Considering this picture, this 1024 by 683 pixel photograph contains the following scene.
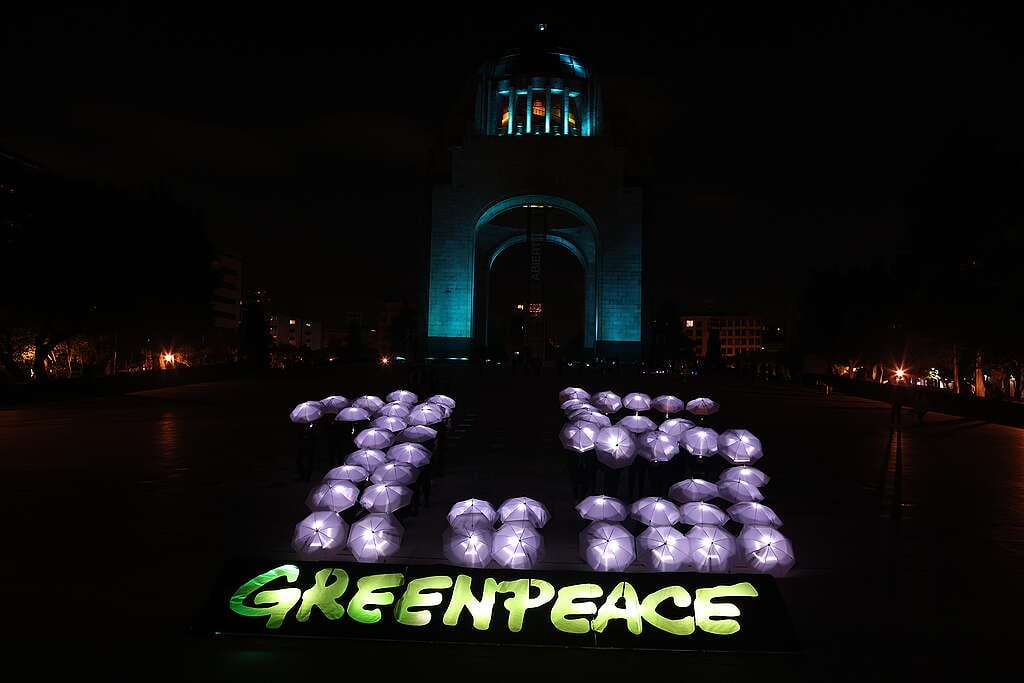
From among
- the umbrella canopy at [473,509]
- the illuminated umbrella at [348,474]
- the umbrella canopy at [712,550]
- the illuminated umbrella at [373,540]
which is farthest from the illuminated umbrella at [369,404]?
the umbrella canopy at [712,550]

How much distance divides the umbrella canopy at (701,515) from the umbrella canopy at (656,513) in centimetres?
13

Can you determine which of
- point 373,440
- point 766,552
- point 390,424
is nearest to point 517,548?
point 766,552

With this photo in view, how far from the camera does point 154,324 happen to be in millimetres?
41562

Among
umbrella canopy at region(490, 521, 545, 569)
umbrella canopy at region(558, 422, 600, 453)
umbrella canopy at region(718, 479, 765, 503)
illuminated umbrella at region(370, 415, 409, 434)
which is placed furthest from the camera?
illuminated umbrella at region(370, 415, 409, 434)

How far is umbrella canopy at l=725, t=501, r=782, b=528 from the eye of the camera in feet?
27.7

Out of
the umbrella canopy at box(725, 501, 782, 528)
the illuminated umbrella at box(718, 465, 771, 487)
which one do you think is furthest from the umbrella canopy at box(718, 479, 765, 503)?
the umbrella canopy at box(725, 501, 782, 528)

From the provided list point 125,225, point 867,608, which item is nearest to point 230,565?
point 867,608

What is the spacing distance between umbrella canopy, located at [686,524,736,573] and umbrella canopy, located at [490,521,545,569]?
145 cm

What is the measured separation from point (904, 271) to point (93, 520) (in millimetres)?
36466

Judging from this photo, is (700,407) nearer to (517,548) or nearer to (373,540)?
(517,548)

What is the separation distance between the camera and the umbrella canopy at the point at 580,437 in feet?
35.4

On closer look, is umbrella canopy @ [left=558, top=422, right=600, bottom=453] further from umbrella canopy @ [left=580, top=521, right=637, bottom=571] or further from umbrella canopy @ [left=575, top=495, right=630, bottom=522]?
umbrella canopy @ [left=580, top=521, right=637, bottom=571]

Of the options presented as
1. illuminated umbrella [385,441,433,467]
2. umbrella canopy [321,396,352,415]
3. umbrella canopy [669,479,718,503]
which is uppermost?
umbrella canopy [321,396,352,415]

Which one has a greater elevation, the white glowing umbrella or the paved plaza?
the white glowing umbrella
